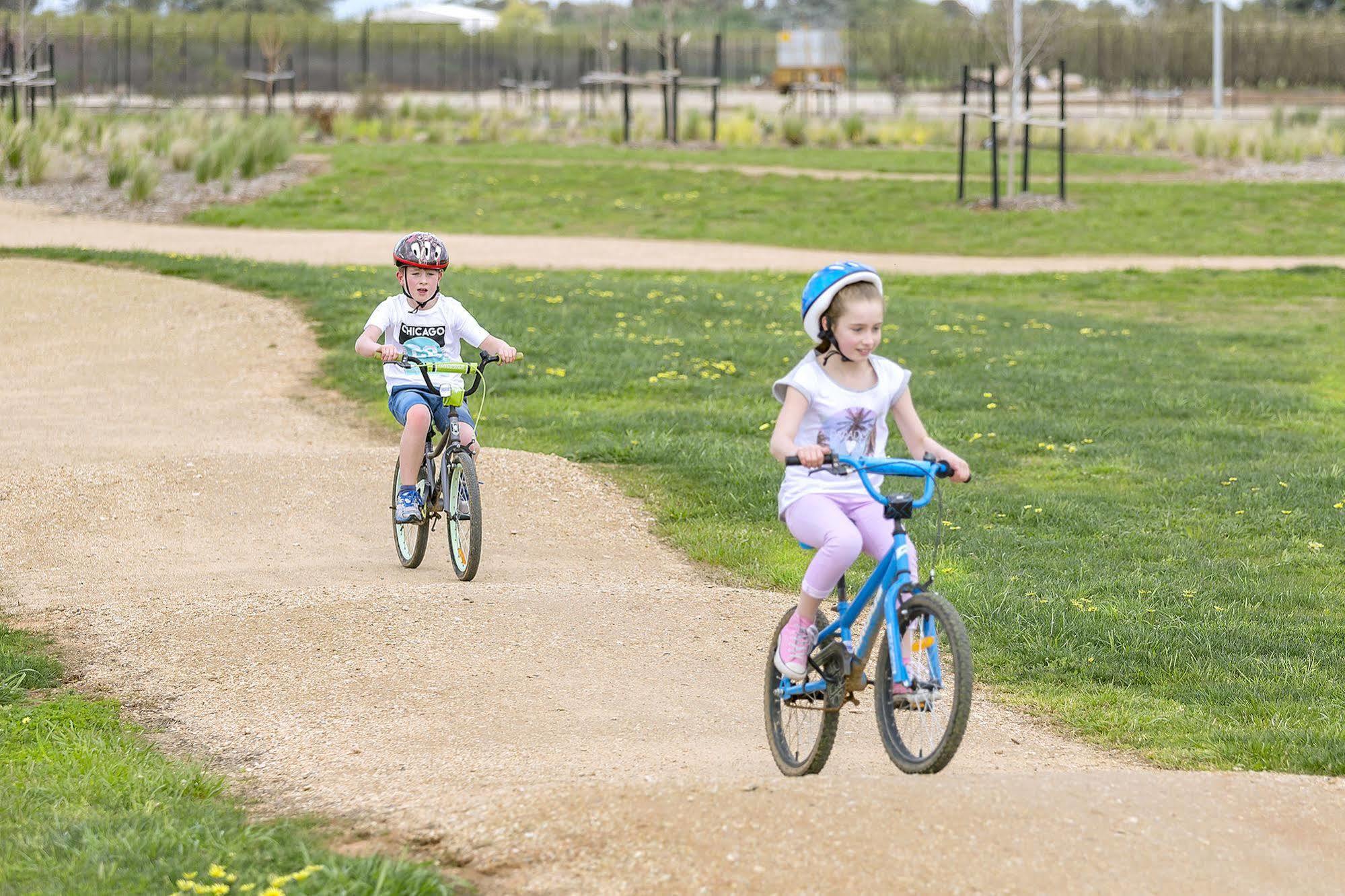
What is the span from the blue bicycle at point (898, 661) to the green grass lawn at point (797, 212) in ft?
61.5

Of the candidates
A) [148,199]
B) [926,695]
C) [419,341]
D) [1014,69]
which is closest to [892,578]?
[926,695]

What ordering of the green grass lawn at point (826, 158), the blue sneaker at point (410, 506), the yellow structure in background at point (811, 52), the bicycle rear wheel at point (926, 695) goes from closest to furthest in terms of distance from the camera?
the bicycle rear wheel at point (926, 695) → the blue sneaker at point (410, 506) → the green grass lawn at point (826, 158) → the yellow structure in background at point (811, 52)

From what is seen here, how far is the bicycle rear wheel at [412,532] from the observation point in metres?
7.87

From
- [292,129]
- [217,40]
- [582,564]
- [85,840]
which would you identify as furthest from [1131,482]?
[217,40]

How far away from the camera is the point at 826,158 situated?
34.2 metres

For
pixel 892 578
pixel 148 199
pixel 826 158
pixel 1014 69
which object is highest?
pixel 1014 69

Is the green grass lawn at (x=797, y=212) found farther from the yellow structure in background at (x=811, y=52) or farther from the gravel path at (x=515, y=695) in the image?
the yellow structure in background at (x=811, y=52)

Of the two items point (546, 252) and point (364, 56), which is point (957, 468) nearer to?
point (546, 252)

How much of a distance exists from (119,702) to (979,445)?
257 inches

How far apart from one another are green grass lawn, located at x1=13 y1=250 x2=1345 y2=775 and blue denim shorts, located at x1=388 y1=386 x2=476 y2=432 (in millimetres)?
1510

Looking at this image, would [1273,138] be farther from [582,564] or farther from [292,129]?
[582,564]

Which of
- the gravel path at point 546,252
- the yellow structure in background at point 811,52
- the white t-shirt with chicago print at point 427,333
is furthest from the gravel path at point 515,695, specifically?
the yellow structure in background at point 811,52

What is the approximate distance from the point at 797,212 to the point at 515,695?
67.8 ft

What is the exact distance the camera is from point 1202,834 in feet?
14.0
